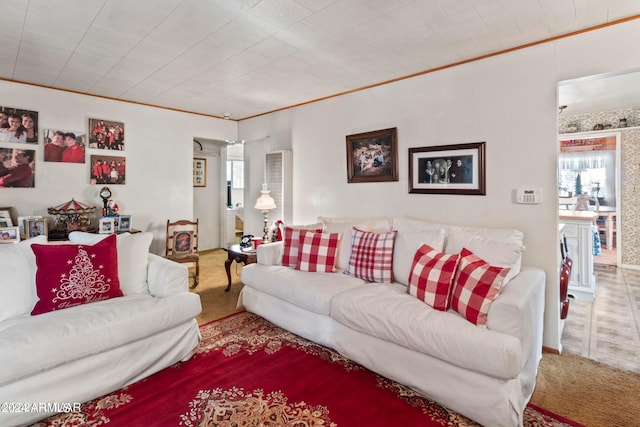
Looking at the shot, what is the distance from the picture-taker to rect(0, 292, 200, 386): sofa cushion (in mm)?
1656

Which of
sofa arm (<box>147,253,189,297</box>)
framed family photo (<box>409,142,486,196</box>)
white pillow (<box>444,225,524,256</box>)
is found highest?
framed family photo (<box>409,142,486,196</box>)

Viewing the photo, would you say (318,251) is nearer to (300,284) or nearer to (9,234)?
(300,284)

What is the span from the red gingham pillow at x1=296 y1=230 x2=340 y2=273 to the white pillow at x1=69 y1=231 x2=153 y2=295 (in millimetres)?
1300

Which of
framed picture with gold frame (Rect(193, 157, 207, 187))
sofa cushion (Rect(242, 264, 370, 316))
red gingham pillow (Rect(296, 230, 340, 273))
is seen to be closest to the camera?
sofa cushion (Rect(242, 264, 370, 316))

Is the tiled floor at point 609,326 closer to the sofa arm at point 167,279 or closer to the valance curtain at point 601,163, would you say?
the valance curtain at point 601,163

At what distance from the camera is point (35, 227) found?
348cm

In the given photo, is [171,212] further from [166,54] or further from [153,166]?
[166,54]

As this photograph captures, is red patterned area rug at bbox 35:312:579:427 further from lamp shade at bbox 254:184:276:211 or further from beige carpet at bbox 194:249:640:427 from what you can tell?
lamp shade at bbox 254:184:276:211

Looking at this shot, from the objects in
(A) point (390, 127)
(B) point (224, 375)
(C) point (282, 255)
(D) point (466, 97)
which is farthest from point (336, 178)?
(B) point (224, 375)

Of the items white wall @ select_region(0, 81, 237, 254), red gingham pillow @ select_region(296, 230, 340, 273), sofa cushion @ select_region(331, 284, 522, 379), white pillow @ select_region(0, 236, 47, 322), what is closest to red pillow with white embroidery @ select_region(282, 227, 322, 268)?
red gingham pillow @ select_region(296, 230, 340, 273)

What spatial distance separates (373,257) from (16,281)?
2495 mm

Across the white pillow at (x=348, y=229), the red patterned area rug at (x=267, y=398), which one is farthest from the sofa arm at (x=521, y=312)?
the white pillow at (x=348, y=229)

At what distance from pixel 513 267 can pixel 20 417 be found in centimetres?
299

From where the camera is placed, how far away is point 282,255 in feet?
10.7
